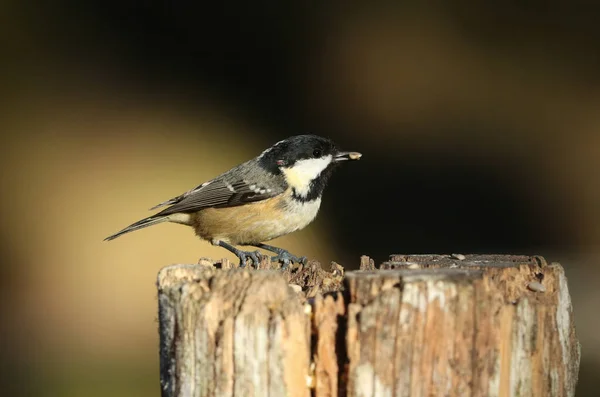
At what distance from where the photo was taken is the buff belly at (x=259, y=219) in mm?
3408

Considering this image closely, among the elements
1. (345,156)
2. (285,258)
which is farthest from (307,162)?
(285,258)

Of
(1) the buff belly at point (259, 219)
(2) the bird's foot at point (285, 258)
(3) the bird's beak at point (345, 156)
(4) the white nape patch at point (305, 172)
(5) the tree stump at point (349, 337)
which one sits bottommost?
(5) the tree stump at point (349, 337)

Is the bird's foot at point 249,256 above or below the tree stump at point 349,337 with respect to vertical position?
above

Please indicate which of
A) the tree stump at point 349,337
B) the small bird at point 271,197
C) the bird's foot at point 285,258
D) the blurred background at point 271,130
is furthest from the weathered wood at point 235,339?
the blurred background at point 271,130

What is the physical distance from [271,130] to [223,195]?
5.49ft

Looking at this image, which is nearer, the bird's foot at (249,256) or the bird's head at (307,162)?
the bird's foot at (249,256)

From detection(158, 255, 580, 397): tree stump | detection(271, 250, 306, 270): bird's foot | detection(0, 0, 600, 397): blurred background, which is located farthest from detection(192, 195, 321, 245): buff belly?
detection(158, 255, 580, 397): tree stump

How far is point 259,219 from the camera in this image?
3.42 metres

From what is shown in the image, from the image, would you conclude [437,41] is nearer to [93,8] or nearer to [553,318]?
[93,8]

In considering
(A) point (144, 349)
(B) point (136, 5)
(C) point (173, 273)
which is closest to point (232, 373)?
(C) point (173, 273)

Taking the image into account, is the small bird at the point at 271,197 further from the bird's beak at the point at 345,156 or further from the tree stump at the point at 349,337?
the tree stump at the point at 349,337

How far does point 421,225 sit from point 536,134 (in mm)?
928

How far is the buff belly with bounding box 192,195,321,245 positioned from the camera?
11.2ft

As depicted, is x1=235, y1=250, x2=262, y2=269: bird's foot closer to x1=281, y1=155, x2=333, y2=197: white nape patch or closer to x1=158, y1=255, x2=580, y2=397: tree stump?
x1=281, y1=155, x2=333, y2=197: white nape patch
